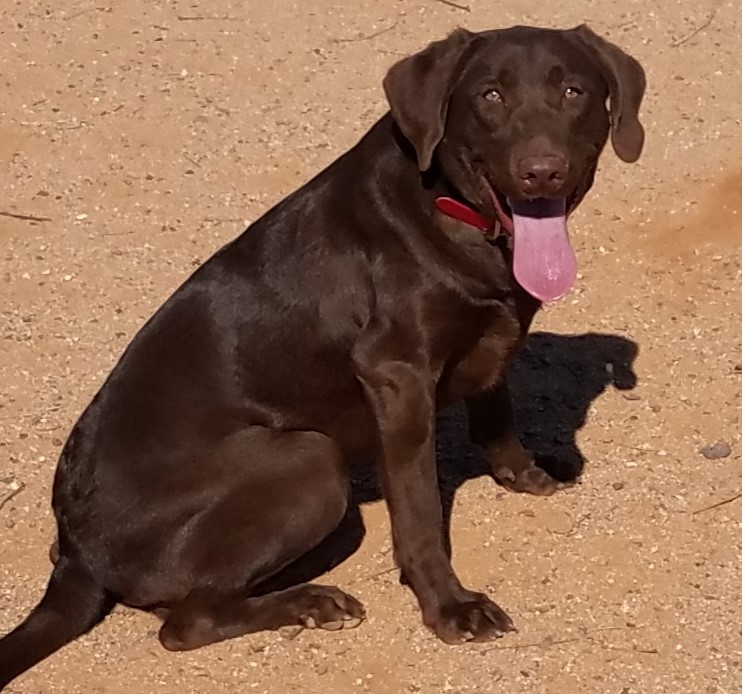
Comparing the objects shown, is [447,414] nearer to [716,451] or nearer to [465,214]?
[716,451]

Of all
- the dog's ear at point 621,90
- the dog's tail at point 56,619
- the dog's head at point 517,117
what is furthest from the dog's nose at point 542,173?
the dog's tail at point 56,619

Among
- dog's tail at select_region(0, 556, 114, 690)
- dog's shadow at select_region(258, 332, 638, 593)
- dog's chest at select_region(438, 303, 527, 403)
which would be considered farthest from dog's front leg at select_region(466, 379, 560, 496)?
dog's tail at select_region(0, 556, 114, 690)

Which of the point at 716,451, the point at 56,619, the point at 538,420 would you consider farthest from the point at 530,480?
the point at 56,619

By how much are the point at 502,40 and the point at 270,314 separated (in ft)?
3.30

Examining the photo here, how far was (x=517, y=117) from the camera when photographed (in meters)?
4.05

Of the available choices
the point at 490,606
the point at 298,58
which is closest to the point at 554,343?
the point at 490,606

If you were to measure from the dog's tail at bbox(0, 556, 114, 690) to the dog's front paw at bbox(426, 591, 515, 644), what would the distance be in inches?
37.7

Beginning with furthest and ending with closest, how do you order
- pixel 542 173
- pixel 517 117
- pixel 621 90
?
pixel 621 90, pixel 517 117, pixel 542 173

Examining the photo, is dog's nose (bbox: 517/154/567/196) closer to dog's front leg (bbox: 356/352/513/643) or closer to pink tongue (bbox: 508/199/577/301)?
pink tongue (bbox: 508/199/577/301)

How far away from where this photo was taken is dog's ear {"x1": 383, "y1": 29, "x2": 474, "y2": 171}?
414 centimetres

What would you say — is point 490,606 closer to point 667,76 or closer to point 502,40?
point 502,40

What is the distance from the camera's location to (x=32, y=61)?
8000 millimetres

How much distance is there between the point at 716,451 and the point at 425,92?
1.74m

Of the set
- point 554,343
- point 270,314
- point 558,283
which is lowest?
point 554,343
